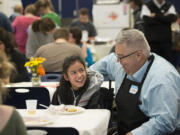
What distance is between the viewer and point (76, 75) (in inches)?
139

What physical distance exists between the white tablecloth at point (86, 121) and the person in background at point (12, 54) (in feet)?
5.85

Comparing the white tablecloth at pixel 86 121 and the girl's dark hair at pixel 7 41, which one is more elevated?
the girl's dark hair at pixel 7 41

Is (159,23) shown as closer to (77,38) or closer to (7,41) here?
(77,38)

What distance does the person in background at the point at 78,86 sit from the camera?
11.4 ft

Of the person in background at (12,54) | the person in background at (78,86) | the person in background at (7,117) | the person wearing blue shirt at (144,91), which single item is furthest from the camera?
the person in background at (12,54)

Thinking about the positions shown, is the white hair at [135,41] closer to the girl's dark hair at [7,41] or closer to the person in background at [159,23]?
the girl's dark hair at [7,41]

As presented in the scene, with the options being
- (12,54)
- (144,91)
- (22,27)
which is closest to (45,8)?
(22,27)

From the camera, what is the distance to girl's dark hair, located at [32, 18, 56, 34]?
20.9 ft

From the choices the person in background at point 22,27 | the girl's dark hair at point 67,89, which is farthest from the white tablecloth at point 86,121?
the person in background at point 22,27

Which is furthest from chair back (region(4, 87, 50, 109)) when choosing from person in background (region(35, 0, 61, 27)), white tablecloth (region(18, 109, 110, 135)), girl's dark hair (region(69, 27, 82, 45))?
person in background (region(35, 0, 61, 27))

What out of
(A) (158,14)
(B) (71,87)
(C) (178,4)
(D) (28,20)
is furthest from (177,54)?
(B) (71,87)

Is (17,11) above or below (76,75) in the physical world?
above

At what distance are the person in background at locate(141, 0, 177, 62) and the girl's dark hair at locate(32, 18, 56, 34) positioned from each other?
76.9 inches

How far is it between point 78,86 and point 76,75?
0.10m
